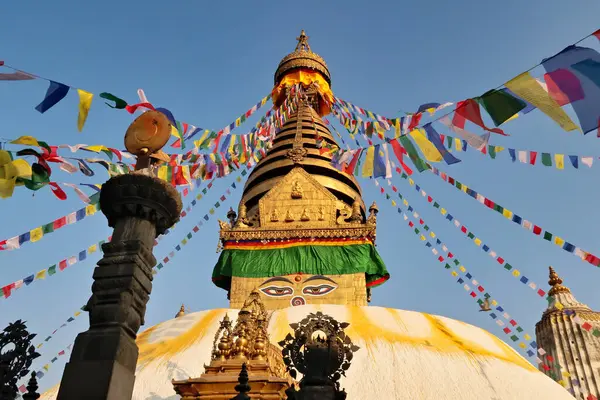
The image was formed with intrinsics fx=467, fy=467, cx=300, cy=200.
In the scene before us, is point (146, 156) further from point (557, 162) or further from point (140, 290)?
point (557, 162)

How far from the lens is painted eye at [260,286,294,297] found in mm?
13822

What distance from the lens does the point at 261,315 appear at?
7867mm

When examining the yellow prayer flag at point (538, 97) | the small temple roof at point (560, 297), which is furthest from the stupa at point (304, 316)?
the small temple roof at point (560, 297)

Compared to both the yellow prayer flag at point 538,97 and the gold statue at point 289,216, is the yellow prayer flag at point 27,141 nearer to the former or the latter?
the yellow prayer flag at point 538,97

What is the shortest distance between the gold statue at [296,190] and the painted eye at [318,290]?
3.56m

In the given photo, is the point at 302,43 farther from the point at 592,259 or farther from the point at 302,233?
the point at 592,259

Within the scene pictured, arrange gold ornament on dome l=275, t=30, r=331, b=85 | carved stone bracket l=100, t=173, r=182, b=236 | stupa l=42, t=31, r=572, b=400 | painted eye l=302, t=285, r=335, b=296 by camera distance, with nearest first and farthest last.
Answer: carved stone bracket l=100, t=173, r=182, b=236 < stupa l=42, t=31, r=572, b=400 < painted eye l=302, t=285, r=335, b=296 < gold ornament on dome l=275, t=30, r=331, b=85

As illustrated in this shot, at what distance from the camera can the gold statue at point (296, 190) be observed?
16.2 metres

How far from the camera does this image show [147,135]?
213 inches

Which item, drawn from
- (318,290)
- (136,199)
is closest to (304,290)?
(318,290)

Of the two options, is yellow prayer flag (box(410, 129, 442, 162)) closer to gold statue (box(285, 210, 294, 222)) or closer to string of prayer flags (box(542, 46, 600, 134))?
string of prayer flags (box(542, 46, 600, 134))

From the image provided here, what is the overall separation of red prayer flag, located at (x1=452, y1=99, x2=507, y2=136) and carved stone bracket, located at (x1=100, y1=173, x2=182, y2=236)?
426cm

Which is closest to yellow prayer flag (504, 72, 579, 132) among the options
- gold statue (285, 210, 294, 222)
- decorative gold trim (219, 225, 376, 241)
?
decorative gold trim (219, 225, 376, 241)

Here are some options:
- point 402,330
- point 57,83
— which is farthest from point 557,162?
point 57,83
